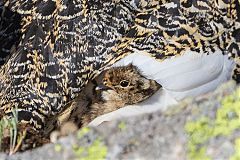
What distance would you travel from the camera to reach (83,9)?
4098mm

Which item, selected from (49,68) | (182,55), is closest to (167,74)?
(182,55)

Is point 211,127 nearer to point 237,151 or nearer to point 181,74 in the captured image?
point 237,151

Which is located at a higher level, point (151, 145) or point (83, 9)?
point (83, 9)

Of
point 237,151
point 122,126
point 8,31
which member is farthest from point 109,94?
point 237,151

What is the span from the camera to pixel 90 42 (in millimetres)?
4098

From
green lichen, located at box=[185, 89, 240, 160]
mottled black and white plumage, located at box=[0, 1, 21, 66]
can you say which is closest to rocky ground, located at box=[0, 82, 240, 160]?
green lichen, located at box=[185, 89, 240, 160]

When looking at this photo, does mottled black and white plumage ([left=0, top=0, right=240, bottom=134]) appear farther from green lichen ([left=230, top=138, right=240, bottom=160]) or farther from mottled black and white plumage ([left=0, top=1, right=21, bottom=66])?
green lichen ([left=230, top=138, right=240, bottom=160])

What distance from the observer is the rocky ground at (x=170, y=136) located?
10.8 feet

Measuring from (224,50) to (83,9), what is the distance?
0.96 metres

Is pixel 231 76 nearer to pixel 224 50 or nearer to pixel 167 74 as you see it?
pixel 224 50

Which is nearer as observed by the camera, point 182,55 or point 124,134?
point 124,134

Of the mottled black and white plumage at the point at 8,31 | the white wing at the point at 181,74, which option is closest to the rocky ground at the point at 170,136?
the white wing at the point at 181,74

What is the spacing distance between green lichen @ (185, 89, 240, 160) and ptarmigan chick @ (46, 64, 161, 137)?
0.60m

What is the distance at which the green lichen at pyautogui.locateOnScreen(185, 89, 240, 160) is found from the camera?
3.30m
